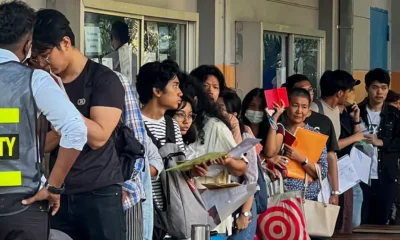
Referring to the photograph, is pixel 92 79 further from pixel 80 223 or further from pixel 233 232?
pixel 233 232

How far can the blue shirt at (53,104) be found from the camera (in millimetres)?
4027

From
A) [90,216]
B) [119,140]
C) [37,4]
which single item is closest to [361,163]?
[37,4]

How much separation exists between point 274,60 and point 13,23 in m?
7.82

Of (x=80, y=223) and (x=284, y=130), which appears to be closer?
(x=80, y=223)

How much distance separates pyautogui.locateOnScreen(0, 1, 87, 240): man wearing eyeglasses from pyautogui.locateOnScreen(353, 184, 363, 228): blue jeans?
6.00 metres

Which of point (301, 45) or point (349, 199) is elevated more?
point (301, 45)

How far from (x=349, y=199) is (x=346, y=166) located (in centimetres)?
38

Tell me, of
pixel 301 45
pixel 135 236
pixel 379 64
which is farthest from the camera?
pixel 379 64

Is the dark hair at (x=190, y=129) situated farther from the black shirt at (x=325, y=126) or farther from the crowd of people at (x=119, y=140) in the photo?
the black shirt at (x=325, y=126)

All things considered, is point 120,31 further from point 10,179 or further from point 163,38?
point 10,179

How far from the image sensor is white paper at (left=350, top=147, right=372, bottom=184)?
9.59m

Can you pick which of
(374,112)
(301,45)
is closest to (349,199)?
(374,112)

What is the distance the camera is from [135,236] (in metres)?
5.24

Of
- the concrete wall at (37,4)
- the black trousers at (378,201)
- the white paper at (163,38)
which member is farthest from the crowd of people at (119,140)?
the black trousers at (378,201)
